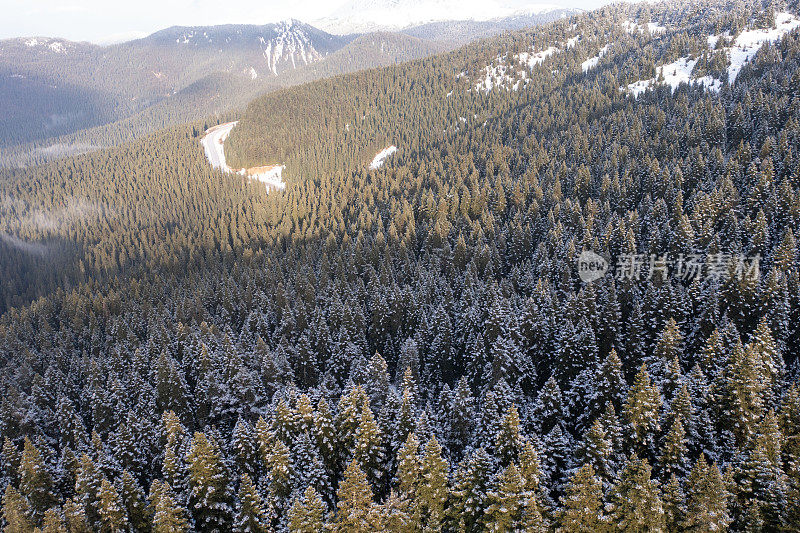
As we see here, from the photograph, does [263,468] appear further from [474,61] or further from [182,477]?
[474,61]

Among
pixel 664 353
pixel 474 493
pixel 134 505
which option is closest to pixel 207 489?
pixel 134 505

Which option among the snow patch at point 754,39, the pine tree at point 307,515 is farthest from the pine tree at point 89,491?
the snow patch at point 754,39

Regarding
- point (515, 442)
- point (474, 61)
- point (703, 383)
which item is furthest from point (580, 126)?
point (515, 442)

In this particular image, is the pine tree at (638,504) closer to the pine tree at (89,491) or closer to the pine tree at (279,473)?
the pine tree at (279,473)

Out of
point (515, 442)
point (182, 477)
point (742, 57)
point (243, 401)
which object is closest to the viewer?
point (515, 442)

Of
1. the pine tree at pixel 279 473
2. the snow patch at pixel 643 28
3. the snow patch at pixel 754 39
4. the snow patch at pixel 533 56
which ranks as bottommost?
the pine tree at pixel 279 473
